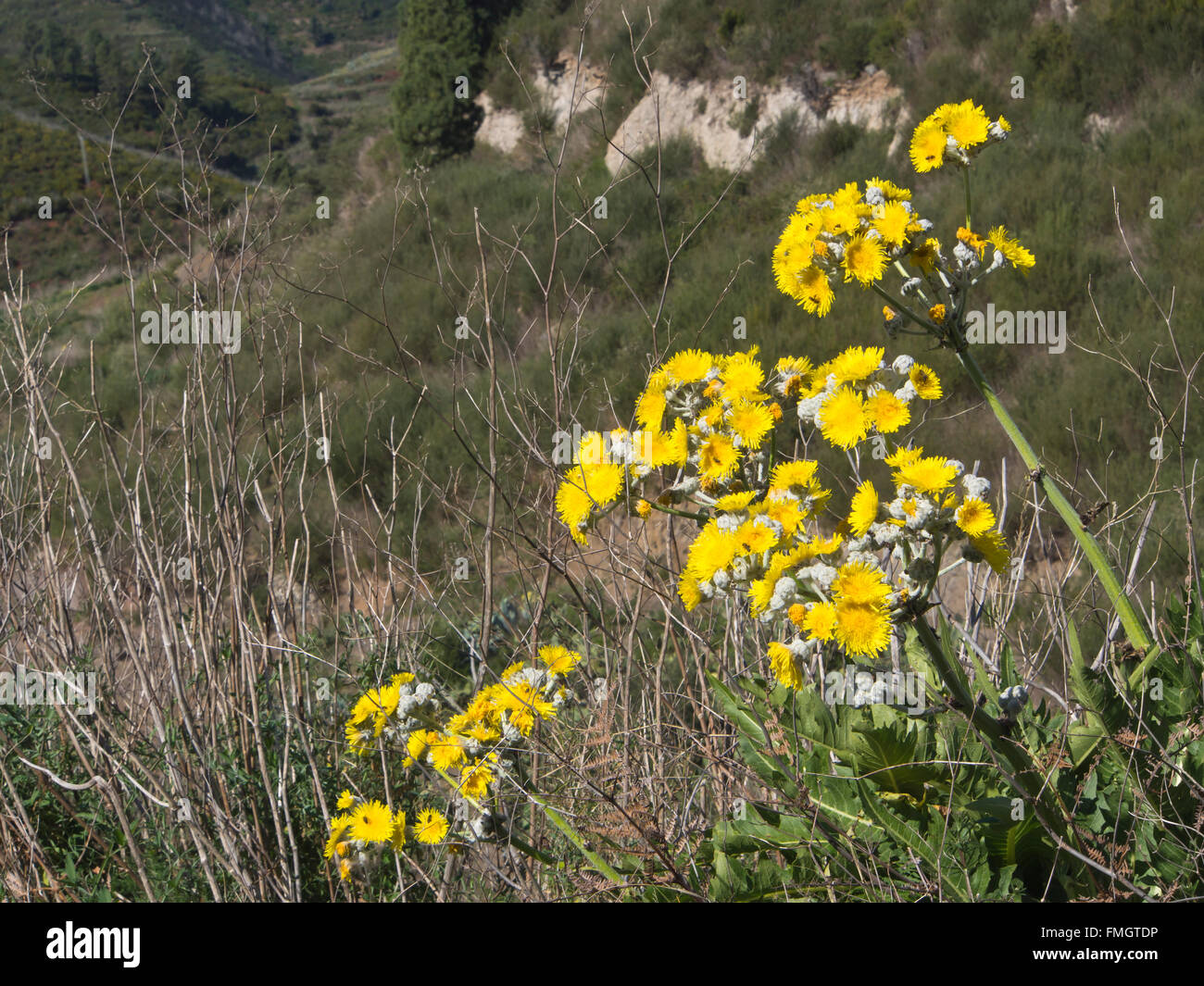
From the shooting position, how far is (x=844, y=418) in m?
1.49

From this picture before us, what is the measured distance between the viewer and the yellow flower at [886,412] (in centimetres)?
146

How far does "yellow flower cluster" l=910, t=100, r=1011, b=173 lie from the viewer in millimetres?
1833

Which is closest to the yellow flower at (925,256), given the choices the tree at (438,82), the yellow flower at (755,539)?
the yellow flower at (755,539)

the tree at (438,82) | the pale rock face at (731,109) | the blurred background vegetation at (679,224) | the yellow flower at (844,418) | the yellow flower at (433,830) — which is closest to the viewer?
the yellow flower at (844,418)

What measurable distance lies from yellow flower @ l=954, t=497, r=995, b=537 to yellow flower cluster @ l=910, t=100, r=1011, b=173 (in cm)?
86

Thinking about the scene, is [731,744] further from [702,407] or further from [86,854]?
[86,854]

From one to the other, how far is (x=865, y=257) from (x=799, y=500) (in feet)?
1.75

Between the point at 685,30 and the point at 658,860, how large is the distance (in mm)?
15256

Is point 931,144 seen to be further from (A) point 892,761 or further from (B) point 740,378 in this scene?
(A) point 892,761

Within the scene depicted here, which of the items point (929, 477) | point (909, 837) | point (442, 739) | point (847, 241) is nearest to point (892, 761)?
point (909, 837)

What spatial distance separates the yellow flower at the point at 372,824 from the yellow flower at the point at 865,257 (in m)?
1.34

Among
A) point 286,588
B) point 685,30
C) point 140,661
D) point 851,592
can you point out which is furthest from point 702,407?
point 685,30

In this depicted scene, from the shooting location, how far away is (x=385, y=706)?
1.76 meters

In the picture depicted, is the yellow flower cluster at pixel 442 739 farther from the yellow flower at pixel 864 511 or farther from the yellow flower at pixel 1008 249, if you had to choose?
the yellow flower at pixel 1008 249
